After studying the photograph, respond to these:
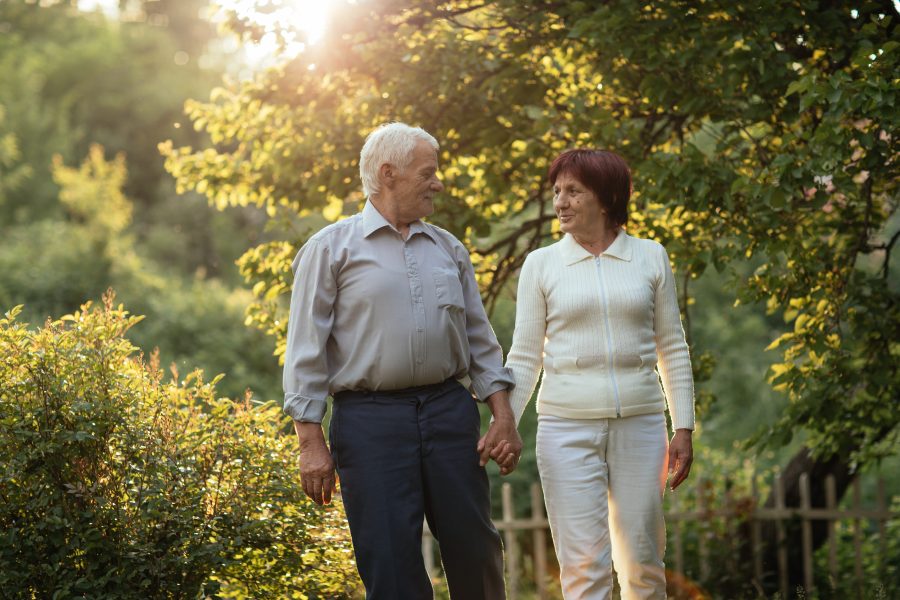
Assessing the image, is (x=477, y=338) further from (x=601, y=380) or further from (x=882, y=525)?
(x=882, y=525)

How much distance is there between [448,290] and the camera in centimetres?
348

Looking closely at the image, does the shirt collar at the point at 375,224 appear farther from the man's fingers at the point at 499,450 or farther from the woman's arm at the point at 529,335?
the man's fingers at the point at 499,450

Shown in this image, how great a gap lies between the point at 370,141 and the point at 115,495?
5.38ft

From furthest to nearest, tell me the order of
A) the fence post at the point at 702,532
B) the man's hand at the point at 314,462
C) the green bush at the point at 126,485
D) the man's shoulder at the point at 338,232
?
the fence post at the point at 702,532 < the green bush at the point at 126,485 < the man's shoulder at the point at 338,232 < the man's hand at the point at 314,462

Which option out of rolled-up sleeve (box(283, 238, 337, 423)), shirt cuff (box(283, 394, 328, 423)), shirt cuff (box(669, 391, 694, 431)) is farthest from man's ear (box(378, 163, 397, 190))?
shirt cuff (box(669, 391, 694, 431))

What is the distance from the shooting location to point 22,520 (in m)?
3.98

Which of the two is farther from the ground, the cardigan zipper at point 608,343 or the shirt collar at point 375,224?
the shirt collar at point 375,224

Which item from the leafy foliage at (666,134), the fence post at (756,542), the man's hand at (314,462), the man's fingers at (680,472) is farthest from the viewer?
the fence post at (756,542)

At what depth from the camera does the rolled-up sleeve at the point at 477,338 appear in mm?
3650

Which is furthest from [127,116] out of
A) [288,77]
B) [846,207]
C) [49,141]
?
[846,207]

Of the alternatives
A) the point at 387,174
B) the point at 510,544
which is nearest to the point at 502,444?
the point at 387,174

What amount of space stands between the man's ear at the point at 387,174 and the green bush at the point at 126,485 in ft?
4.15

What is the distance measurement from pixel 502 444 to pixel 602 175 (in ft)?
3.16

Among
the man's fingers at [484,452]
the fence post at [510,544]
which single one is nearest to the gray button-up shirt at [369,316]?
the man's fingers at [484,452]
